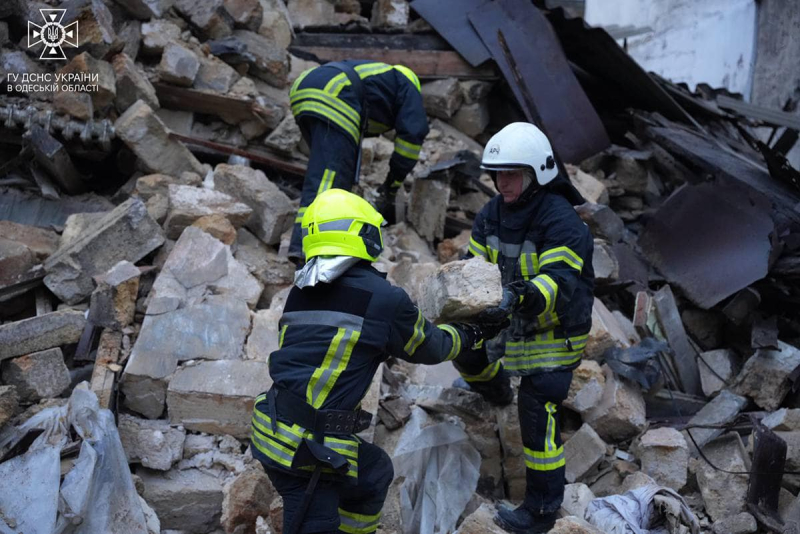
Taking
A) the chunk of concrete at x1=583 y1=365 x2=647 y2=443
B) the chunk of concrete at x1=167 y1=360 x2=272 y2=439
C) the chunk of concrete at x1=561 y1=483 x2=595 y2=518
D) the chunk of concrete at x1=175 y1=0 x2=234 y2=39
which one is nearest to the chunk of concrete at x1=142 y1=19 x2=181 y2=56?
the chunk of concrete at x1=175 y1=0 x2=234 y2=39

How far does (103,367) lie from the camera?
3.88 m

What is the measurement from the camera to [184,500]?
143 inches

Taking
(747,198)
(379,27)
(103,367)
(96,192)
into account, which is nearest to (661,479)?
(747,198)

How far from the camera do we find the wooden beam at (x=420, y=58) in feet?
22.8

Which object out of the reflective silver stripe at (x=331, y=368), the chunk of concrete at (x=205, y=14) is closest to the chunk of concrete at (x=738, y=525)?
the reflective silver stripe at (x=331, y=368)

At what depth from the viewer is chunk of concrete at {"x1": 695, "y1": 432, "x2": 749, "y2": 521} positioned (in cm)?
381

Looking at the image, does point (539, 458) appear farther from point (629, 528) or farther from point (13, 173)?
point (13, 173)

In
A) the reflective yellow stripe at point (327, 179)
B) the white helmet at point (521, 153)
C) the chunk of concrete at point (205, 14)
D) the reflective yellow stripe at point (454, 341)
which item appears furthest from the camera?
the chunk of concrete at point (205, 14)

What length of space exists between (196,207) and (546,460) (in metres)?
2.93

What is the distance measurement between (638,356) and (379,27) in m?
4.58

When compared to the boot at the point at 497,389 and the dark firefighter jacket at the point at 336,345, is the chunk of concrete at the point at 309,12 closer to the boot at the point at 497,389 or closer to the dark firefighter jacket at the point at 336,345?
the boot at the point at 497,389

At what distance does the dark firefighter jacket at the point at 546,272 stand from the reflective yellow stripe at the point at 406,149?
1.48 m

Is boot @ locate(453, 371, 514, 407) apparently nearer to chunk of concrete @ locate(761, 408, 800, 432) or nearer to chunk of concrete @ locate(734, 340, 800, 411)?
chunk of concrete @ locate(761, 408, 800, 432)

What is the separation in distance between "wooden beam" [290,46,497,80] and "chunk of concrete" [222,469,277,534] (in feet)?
15.3
